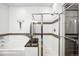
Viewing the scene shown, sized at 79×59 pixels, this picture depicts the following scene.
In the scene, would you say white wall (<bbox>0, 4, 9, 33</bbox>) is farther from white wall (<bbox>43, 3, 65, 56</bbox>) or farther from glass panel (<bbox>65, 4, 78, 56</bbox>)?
glass panel (<bbox>65, 4, 78, 56</bbox>)

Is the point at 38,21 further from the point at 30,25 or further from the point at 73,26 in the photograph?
the point at 73,26

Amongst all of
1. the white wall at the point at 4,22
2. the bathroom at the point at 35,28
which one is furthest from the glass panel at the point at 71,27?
the white wall at the point at 4,22

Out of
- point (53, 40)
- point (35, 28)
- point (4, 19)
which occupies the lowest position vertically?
point (53, 40)

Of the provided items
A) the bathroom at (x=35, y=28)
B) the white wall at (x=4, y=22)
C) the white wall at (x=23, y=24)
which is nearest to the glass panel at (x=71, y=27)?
the bathroom at (x=35, y=28)

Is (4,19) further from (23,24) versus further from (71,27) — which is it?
(71,27)

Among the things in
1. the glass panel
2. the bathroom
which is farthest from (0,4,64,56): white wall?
the glass panel

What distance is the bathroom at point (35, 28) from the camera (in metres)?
1.19

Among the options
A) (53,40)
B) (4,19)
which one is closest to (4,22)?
(4,19)

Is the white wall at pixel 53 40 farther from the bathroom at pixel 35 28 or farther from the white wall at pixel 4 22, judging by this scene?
the white wall at pixel 4 22

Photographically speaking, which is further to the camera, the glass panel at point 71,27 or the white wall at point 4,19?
the glass panel at point 71,27

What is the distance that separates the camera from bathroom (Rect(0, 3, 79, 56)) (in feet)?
3.89

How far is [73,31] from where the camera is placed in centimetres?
132

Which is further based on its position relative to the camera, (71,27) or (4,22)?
(71,27)

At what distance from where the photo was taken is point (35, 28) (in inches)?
50.0
